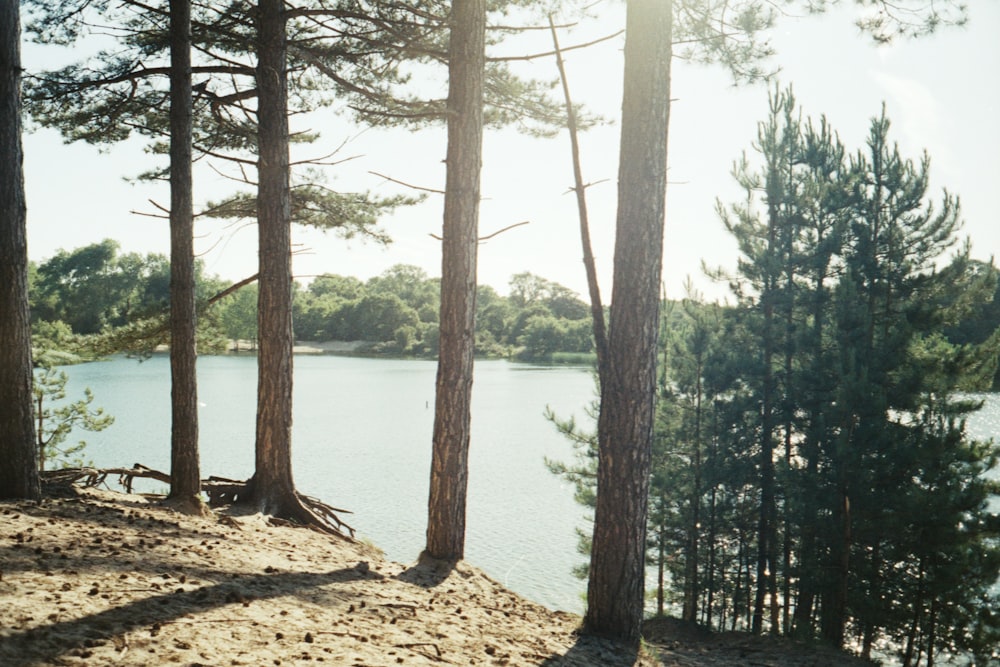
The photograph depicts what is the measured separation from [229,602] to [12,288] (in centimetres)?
285

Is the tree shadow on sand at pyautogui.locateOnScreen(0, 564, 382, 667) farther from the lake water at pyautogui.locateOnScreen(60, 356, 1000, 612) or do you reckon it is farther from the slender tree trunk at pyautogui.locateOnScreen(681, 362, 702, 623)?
the slender tree trunk at pyautogui.locateOnScreen(681, 362, 702, 623)

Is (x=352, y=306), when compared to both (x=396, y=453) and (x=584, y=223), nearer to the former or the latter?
(x=396, y=453)

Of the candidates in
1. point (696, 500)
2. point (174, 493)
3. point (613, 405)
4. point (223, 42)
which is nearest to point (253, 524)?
point (174, 493)

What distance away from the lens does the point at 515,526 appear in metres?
15.9

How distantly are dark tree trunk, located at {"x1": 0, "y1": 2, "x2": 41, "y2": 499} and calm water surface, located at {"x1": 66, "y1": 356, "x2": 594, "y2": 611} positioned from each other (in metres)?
8.81

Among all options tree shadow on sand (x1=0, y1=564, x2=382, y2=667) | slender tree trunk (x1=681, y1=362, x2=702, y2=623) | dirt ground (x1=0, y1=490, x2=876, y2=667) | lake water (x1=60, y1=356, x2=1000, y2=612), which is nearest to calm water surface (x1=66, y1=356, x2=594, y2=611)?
lake water (x1=60, y1=356, x2=1000, y2=612)

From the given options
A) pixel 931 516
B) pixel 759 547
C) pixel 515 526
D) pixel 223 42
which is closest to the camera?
pixel 223 42

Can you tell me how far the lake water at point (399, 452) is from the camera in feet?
46.9

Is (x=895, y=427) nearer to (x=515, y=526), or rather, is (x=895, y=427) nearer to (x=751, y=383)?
(x=751, y=383)

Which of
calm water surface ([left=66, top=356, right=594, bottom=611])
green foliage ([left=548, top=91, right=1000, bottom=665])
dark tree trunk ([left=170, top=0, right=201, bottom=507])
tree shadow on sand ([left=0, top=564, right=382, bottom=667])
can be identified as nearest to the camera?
tree shadow on sand ([left=0, top=564, right=382, bottom=667])

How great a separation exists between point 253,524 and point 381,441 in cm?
1919

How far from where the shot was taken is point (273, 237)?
6.05m

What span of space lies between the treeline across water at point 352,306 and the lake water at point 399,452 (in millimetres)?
6506

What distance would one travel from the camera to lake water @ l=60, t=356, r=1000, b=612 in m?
14.3
